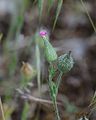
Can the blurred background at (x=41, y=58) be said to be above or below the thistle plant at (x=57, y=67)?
below

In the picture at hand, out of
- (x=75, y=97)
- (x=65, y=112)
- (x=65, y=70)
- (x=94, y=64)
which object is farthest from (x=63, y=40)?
(x=65, y=70)

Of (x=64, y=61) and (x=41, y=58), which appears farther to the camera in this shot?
(x=41, y=58)

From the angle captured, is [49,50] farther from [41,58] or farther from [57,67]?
[41,58]

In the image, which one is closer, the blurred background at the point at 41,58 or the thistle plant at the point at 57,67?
the thistle plant at the point at 57,67

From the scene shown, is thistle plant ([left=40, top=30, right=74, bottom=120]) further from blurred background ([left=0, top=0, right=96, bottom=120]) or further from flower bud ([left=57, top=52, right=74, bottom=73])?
blurred background ([left=0, top=0, right=96, bottom=120])

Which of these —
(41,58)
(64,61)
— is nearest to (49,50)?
(64,61)

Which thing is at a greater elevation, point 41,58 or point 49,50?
point 49,50

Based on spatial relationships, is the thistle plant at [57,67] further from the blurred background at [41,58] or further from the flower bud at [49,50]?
the blurred background at [41,58]

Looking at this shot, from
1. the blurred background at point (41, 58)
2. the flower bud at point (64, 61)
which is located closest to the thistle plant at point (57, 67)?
→ the flower bud at point (64, 61)

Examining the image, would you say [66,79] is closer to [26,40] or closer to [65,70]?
[26,40]
